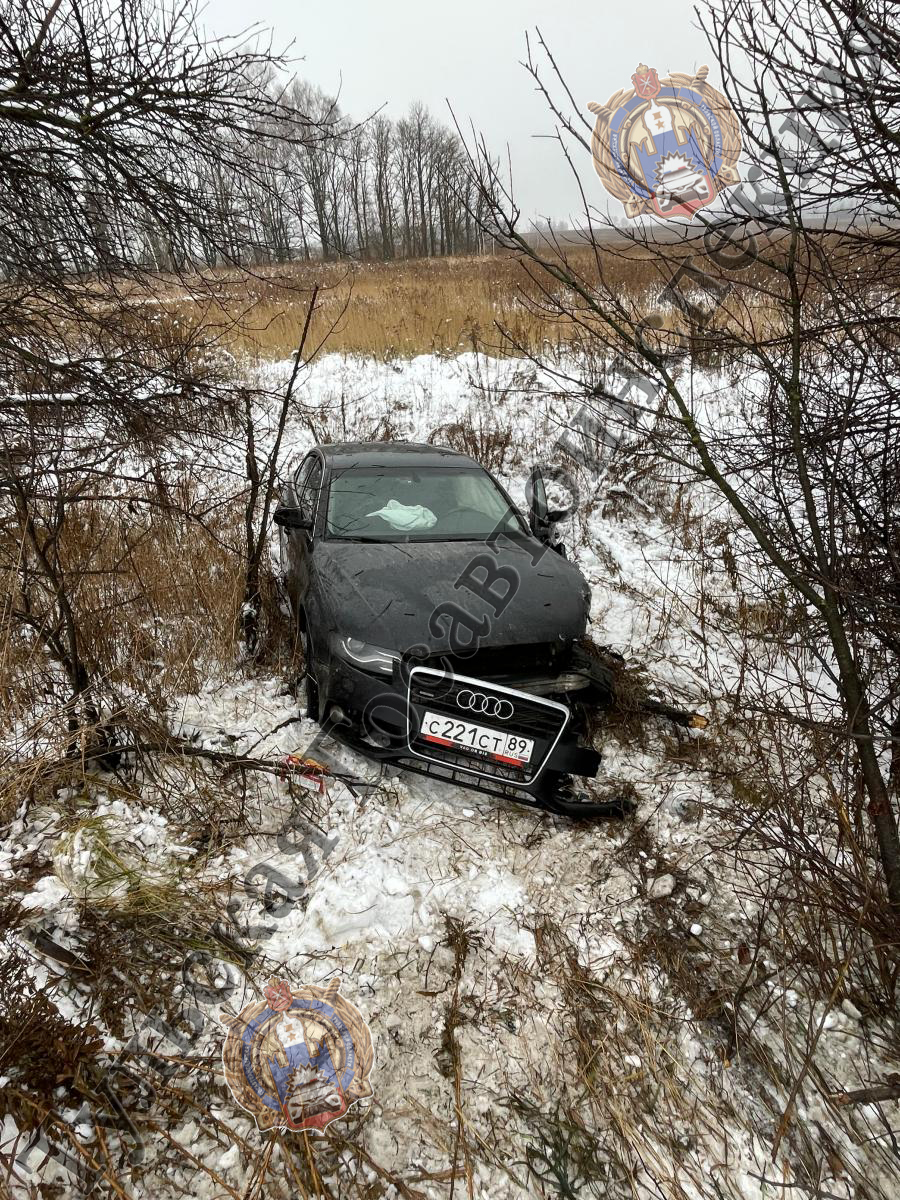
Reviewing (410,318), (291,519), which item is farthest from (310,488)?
(410,318)

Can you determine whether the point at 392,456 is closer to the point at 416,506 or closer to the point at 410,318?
the point at 416,506

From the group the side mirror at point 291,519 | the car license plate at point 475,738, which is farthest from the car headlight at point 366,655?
the side mirror at point 291,519

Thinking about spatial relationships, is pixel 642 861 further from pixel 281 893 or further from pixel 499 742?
pixel 281 893

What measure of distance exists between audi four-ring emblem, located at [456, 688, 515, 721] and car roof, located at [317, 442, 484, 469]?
2159mm

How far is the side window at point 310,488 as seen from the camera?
13.4 ft

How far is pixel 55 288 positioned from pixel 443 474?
242 centimetres

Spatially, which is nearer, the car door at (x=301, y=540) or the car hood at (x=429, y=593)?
the car hood at (x=429, y=593)

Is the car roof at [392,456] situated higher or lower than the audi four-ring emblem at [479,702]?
higher

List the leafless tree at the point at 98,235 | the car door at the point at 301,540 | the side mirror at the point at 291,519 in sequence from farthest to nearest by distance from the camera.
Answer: the car door at the point at 301,540 → the side mirror at the point at 291,519 → the leafless tree at the point at 98,235

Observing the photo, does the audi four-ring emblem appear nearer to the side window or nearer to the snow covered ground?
the snow covered ground

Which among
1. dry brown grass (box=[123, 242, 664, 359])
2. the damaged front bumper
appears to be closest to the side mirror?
the damaged front bumper

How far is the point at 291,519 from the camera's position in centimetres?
379

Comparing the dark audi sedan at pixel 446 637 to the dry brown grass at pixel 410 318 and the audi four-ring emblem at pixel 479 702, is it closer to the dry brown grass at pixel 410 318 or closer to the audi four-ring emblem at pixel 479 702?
the audi four-ring emblem at pixel 479 702

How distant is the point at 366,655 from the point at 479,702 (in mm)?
596
